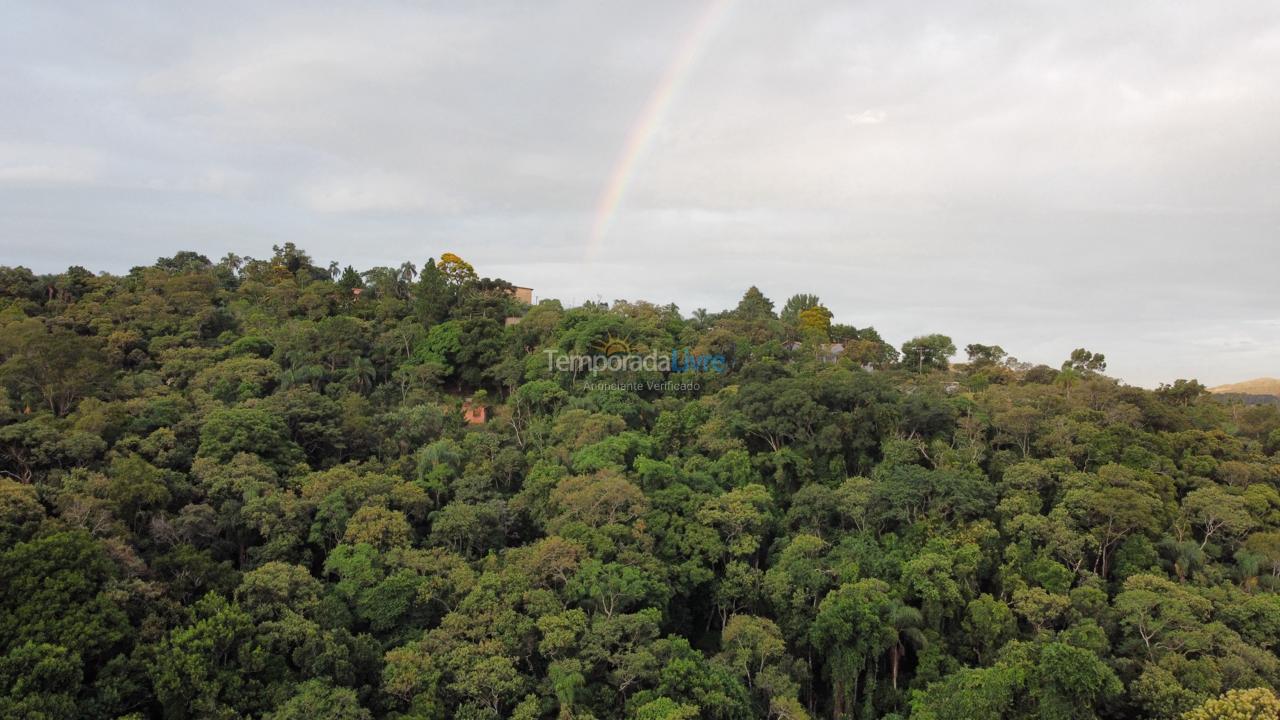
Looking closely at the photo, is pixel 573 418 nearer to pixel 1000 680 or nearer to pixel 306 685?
pixel 306 685

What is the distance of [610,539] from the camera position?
1733cm

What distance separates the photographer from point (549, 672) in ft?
46.3

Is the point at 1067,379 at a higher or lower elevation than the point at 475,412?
higher

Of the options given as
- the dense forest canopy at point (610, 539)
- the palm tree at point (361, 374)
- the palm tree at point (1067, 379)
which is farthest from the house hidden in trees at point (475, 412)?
the palm tree at point (1067, 379)

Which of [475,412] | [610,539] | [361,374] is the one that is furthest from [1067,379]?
[361,374]

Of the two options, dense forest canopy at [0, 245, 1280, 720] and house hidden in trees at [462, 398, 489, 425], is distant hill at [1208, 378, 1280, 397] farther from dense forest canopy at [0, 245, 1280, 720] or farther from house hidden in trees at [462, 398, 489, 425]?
house hidden in trees at [462, 398, 489, 425]

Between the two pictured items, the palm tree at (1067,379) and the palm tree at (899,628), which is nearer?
the palm tree at (899,628)

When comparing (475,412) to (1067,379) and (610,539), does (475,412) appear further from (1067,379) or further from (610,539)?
(1067,379)

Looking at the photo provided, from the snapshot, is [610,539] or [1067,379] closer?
[610,539]

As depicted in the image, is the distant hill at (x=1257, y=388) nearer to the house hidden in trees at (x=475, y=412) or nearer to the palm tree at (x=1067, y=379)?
the palm tree at (x=1067, y=379)

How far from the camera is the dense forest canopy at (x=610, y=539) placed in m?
13.6

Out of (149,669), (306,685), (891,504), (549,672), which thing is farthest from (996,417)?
(149,669)

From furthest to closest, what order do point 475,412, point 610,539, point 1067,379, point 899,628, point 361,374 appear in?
point 475,412 → point 361,374 → point 1067,379 → point 610,539 → point 899,628

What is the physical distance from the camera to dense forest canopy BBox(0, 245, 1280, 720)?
1356cm
